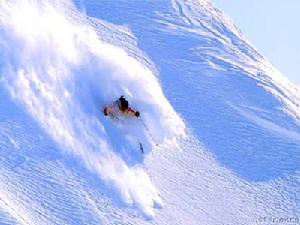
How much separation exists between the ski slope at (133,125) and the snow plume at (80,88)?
0.04m

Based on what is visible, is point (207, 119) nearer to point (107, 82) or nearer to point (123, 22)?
point (107, 82)

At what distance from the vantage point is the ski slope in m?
16.0

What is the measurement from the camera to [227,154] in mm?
19625

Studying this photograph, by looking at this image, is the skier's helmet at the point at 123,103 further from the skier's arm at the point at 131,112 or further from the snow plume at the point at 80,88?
the snow plume at the point at 80,88

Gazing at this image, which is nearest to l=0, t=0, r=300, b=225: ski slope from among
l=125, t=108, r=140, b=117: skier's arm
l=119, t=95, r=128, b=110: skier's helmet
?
l=125, t=108, r=140, b=117: skier's arm

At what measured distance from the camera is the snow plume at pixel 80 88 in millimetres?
16938

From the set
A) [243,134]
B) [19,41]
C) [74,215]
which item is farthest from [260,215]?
[19,41]

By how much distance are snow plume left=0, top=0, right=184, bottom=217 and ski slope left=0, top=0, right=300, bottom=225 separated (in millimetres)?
37

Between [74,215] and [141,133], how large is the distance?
158 inches

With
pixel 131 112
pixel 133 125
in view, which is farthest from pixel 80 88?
pixel 133 125

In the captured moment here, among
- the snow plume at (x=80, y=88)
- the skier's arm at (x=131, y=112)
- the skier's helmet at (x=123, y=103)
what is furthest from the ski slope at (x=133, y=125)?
the skier's helmet at (x=123, y=103)

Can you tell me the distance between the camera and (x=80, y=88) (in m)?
18.6

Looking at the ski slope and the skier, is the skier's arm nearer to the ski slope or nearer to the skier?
the skier

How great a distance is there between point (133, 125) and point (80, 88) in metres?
1.68
